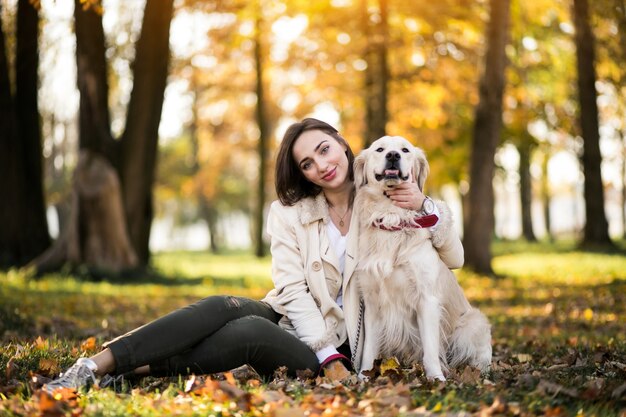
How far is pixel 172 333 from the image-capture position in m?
3.74

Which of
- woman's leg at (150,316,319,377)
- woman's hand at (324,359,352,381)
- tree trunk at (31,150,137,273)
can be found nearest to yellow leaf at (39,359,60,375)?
woman's leg at (150,316,319,377)

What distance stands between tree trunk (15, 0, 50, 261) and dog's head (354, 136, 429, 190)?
9609mm

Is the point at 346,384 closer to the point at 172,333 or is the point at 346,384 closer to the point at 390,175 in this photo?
A: the point at 172,333

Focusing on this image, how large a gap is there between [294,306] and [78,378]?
1.31 meters

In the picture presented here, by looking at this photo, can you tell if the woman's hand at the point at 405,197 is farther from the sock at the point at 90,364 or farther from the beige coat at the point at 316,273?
the sock at the point at 90,364

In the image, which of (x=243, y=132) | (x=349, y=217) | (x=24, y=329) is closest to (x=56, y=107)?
(x=243, y=132)

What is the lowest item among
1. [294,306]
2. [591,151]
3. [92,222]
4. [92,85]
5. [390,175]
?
[294,306]

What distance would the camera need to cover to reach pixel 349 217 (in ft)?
15.0

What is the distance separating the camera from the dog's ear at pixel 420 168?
4.43m

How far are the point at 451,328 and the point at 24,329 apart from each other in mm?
3719

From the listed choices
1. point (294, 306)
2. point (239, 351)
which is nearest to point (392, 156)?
point (294, 306)

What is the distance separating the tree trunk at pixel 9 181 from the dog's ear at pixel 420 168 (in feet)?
31.0

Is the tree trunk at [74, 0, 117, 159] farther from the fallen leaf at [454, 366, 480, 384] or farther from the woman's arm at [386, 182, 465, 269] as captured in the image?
the fallen leaf at [454, 366, 480, 384]

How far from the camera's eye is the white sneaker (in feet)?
11.2
